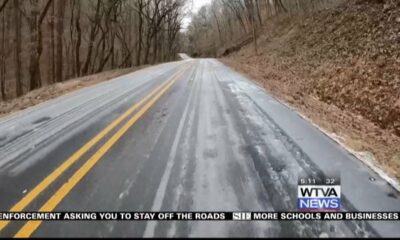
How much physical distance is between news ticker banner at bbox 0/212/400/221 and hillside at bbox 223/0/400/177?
1674mm

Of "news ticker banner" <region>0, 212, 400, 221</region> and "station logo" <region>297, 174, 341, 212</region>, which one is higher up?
"station logo" <region>297, 174, 341, 212</region>

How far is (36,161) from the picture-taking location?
534 centimetres

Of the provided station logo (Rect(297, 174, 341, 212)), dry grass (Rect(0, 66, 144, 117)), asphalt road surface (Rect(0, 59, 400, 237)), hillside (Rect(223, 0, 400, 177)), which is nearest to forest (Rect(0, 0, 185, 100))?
Result: dry grass (Rect(0, 66, 144, 117))

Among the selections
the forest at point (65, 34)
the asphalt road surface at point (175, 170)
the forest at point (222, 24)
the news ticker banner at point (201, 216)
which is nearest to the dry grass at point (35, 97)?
the asphalt road surface at point (175, 170)

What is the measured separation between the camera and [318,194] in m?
4.05

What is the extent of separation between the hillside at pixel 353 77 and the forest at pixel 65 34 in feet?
47.1

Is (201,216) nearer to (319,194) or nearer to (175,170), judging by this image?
(175,170)

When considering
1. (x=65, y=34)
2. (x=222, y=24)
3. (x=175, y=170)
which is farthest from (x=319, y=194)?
(x=222, y=24)

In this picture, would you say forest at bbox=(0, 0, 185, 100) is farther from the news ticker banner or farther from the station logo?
the station logo

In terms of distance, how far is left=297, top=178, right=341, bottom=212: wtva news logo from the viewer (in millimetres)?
3830

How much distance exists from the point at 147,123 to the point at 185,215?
157 inches

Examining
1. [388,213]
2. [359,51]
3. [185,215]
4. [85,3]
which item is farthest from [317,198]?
[85,3]

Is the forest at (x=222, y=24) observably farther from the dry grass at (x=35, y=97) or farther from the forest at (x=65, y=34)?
the dry grass at (x=35, y=97)

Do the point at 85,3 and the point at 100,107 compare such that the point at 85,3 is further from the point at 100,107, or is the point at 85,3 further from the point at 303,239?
the point at 303,239
